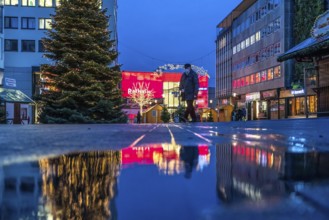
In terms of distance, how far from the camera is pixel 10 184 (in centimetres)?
211

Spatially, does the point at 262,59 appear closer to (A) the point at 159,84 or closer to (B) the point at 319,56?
(A) the point at 159,84

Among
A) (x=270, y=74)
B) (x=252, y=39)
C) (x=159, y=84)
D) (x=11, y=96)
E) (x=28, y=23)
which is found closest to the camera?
(x=11, y=96)

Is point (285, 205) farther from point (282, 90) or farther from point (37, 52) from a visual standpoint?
point (37, 52)

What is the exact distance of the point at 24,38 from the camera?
51969mm

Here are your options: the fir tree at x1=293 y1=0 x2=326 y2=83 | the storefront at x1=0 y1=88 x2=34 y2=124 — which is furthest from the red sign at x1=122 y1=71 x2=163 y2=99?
the fir tree at x1=293 y1=0 x2=326 y2=83

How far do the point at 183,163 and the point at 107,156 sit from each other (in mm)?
789

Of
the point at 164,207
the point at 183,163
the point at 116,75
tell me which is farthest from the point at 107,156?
the point at 116,75

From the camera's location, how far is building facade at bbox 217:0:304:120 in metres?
48.6

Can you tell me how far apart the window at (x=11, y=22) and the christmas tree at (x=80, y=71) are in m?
34.2

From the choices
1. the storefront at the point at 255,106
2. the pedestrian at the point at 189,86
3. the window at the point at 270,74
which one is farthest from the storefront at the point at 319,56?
the storefront at the point at 255,106

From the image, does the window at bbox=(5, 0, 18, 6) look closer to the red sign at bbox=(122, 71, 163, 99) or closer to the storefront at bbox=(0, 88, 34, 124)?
the storefront at bbox=(0, 88, 34, 124)

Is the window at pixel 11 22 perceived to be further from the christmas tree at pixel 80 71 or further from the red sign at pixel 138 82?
the christmas tree at pixel 80 71

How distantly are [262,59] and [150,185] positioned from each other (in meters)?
56.8

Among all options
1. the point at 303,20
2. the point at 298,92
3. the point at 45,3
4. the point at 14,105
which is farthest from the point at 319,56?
the point at 45,3
